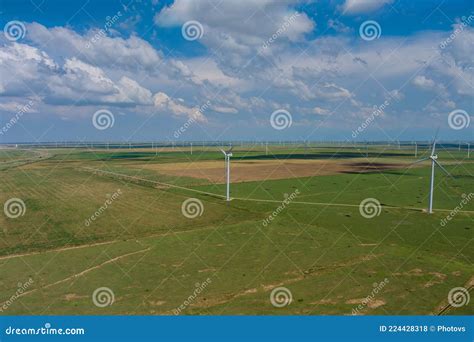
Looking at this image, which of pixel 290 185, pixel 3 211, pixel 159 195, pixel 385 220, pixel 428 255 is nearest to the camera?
pixel 428 255

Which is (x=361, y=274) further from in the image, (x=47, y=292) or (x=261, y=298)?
(x=47, y=292)

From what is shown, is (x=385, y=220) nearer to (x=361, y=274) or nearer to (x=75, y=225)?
(x=361, y=274)

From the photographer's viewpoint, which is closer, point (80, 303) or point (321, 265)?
point (80, 303)

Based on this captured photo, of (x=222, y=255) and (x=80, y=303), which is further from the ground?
(x=222, y=255)

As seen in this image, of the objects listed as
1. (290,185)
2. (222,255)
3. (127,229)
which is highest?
(290,185)

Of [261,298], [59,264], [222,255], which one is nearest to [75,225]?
[59,264]

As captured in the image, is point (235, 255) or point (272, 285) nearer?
point (272, 285)

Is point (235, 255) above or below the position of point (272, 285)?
above

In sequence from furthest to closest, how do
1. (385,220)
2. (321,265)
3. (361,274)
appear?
(385,220)
(321,265)
(361,274)
